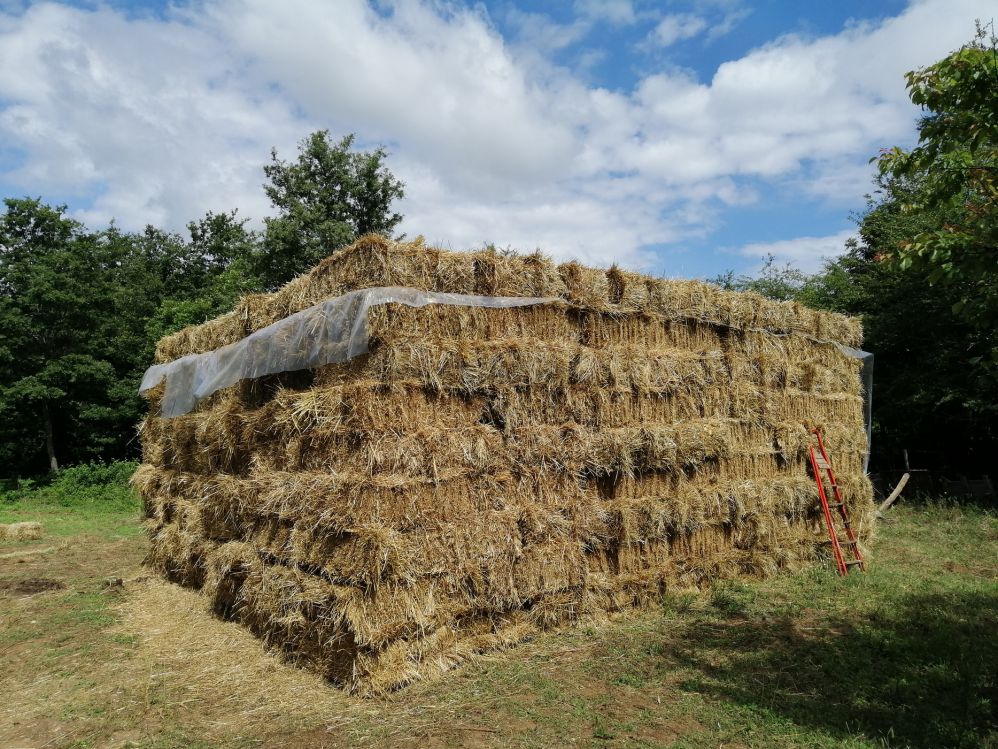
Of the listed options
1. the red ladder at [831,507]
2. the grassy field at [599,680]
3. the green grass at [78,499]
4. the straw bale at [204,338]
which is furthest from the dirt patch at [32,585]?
the red ladder at [831,507]

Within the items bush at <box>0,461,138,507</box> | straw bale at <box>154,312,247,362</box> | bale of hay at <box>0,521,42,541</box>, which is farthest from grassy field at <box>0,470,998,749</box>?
bush at <box>0,461,138,507</box>

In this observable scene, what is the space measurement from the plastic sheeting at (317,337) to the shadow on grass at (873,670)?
4.07 metres

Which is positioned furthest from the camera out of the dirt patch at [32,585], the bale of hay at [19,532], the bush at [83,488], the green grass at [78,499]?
the bush at [83,488]

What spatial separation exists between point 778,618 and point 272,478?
574 centimetres

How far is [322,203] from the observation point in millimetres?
30406

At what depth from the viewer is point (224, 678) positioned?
236 inches

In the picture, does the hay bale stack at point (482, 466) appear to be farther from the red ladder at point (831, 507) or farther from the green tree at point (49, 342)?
the green tree at point (49, 342)

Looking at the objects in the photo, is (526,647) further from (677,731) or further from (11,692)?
(11,692)

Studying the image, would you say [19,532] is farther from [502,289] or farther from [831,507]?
[831,507]

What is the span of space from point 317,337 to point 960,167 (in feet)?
18.7

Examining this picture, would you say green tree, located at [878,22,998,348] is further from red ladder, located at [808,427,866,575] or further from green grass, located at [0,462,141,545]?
green grass, located at [0,462,141,545]

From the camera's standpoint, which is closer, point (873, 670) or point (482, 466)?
point (873, 670)

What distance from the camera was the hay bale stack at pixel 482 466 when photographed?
5.74m

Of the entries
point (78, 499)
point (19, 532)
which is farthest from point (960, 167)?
point (78, 499)
